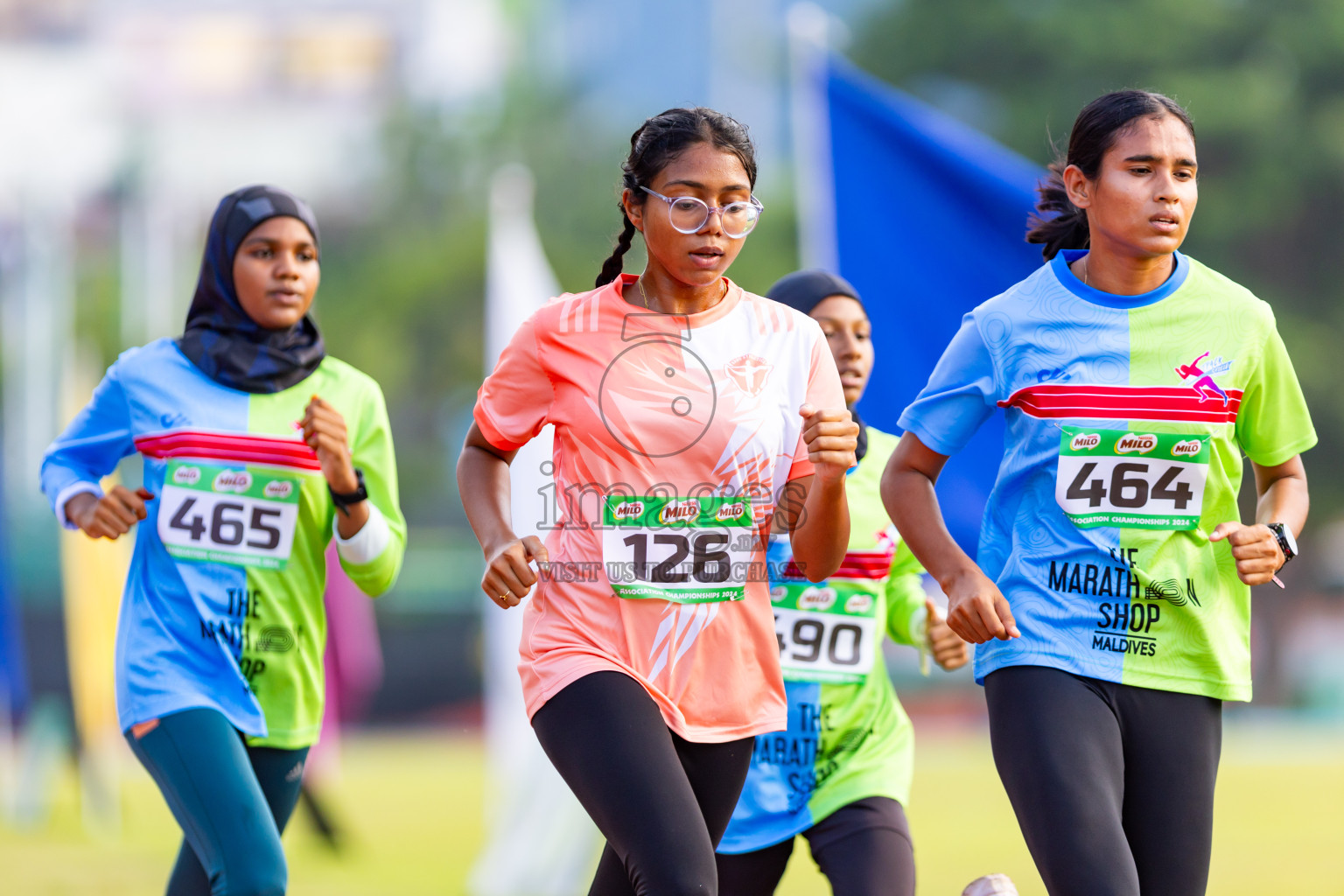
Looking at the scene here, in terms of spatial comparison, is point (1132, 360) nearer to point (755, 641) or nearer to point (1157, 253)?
point (1157, 253)

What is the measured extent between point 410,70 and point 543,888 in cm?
6129

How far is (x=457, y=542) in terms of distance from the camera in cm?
3916

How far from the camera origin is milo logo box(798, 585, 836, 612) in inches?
191

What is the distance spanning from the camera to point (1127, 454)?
3.91 meters

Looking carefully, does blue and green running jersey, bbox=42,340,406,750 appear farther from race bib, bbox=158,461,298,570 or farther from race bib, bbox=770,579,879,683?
race bib, bbox=770,579,879,683

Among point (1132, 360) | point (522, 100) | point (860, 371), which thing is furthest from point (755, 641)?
point (522, 100)

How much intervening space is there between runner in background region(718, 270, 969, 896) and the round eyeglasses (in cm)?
104

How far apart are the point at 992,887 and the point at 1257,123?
27.0 m

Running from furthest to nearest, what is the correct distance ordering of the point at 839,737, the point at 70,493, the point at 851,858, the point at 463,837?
1. the point at 463,837
2. the point at 70,493
3. the point at 839,737
4. the point at 851,858

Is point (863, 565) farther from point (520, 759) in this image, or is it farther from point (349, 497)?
point (520, 759)

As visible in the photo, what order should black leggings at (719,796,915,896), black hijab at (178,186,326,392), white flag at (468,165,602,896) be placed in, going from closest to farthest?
black leggings at (719,796,915,896) → black hijab at (178,186,326,392) → white flag at (468,165,602,896)

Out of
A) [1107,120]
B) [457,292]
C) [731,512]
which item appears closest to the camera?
[731,512]

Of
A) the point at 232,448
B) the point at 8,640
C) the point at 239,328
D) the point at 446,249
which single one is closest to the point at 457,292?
the point at 446,249

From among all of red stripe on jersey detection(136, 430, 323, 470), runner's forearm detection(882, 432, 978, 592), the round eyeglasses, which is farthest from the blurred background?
the round eyeglasses
